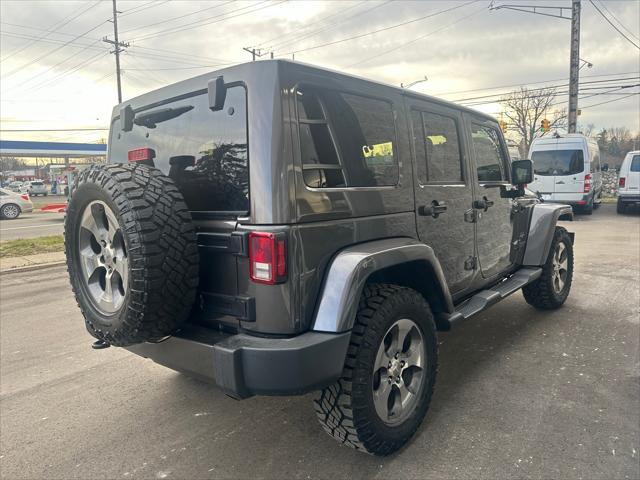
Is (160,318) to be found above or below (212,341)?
above

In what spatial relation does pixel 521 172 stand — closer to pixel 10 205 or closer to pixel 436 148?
pixel 436 148

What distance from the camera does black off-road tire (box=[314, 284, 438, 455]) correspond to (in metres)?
2.36

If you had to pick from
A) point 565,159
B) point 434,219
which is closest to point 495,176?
point 434,219

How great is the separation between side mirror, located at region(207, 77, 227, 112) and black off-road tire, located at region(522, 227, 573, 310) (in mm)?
3821

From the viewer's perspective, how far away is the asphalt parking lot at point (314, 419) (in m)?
2.55

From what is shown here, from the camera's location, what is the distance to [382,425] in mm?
2504

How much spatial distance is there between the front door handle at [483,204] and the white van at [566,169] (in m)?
13.0

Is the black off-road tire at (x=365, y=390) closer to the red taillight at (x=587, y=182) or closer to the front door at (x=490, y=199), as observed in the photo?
the front door at (x=490, y=199)

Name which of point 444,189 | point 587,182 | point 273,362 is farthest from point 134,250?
point 587,182

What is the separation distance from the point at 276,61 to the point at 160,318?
1346 mm

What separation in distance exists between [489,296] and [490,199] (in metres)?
0.85

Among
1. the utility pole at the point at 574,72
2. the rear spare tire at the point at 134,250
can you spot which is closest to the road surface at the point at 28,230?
the rear spare tire at the point at 134,250

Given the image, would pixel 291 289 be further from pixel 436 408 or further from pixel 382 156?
pixel 436 408

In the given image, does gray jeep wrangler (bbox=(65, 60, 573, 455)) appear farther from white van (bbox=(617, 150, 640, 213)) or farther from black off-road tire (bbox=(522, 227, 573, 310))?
white van (bbox=(617, 150, 640, 213))
